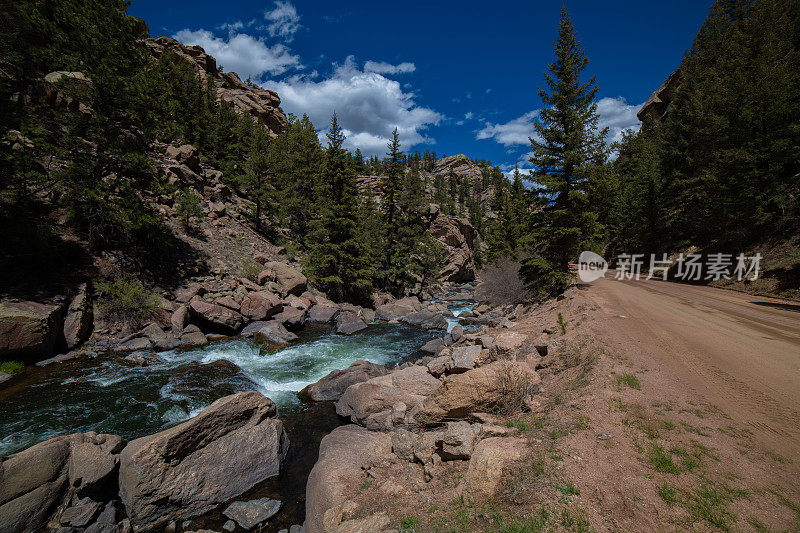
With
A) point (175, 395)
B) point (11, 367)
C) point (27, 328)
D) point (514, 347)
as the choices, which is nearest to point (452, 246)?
point (514, 347)

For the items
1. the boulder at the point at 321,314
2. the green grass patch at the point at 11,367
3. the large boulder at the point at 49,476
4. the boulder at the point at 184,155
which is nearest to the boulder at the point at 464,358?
the large boulder at the point at 49,476

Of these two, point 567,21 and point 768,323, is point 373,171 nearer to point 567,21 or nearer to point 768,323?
point 567,21

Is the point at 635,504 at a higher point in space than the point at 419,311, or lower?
higher

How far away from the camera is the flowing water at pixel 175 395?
742 cm

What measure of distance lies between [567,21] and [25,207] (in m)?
28.2

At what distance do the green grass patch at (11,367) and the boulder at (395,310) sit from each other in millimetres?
17776

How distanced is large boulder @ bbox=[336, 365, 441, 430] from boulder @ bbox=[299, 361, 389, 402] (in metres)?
0.80

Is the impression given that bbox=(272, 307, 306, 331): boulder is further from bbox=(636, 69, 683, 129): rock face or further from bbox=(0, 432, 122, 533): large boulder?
bbox=(636, 69, 683, 129): rock face

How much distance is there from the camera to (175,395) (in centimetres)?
973

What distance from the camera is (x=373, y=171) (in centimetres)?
10594

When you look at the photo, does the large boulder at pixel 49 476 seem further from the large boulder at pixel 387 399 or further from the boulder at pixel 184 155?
the boulder at pixel 184 155

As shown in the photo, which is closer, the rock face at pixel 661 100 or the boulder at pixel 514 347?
the boulder at pixel 514 347

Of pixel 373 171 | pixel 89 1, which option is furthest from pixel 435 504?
pixel 373 171

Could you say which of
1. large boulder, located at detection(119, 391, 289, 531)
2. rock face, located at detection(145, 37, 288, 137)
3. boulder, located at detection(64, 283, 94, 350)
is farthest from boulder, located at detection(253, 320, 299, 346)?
rock face, located at detection(145, 37, 288, 137)
